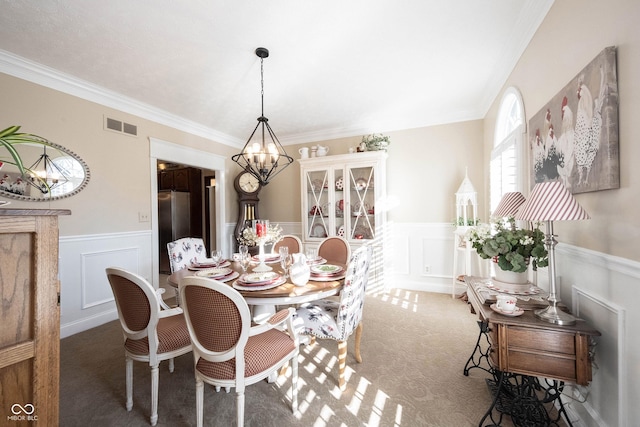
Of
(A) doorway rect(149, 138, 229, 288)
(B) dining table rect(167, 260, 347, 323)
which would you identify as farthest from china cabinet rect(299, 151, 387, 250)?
(B) dining table rect(167, 260, 347, 323)

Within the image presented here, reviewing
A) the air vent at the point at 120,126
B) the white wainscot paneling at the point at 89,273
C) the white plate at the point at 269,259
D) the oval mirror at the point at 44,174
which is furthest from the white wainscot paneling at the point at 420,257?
the oval mirror at the point at 44,174

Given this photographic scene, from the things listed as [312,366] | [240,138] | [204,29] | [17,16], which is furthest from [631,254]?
[240,138]

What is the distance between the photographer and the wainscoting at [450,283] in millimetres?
1096

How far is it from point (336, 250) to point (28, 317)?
2.37 m

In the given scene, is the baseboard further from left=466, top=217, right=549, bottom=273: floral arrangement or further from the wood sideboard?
left=466, top=217, right=549, bottom=273: floral arrangement

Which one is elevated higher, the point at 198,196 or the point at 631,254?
the point at 198,196

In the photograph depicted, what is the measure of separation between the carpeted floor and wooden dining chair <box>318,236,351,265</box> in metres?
0.77

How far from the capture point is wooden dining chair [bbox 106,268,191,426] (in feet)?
4.74

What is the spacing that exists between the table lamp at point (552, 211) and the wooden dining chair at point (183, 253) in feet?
8.22

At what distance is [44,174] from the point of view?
2.38m

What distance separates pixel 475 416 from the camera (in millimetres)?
1526

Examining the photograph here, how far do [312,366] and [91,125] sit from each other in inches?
129

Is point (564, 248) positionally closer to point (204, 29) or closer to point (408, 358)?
point (408, 358)

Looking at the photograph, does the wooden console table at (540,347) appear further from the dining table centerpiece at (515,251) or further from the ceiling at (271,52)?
the ceiling at (271,52)
